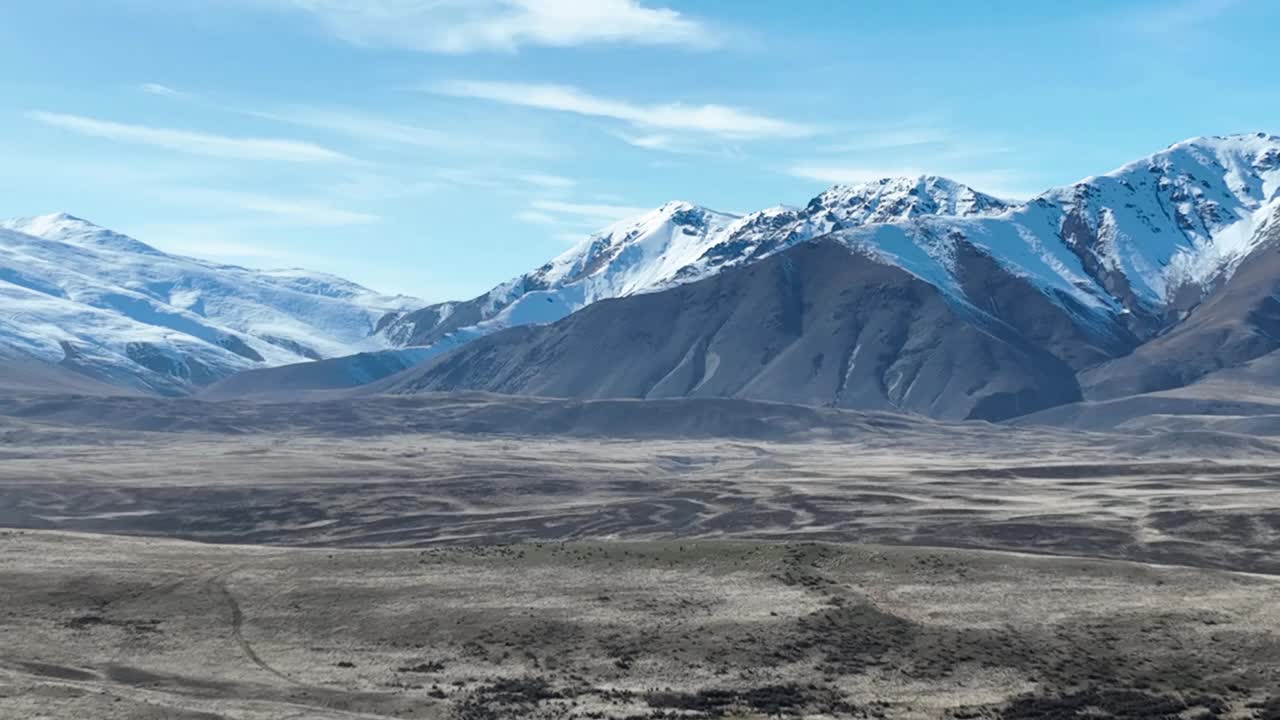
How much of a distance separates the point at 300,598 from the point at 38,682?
18.8m

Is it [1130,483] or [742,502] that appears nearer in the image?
[742,502]

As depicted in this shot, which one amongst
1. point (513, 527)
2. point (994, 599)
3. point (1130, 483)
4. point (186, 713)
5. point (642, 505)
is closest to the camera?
point (186, 713)

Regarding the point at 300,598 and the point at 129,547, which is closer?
the point at 300,598

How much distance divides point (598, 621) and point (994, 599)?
69.1ft

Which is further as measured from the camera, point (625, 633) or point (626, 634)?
point (625, 633)

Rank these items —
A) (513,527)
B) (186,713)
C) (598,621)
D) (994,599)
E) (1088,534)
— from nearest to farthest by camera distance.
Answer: (186,713) → (598,621) → (994,599) → (1088,534) → (513,527)

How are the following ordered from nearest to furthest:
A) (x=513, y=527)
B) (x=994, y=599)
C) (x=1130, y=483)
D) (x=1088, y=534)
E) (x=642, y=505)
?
(x=994, y=599) → (x=1088, y=534) → (x=513, y=527) → (x=642, y=505) → (x=1130, y=483)

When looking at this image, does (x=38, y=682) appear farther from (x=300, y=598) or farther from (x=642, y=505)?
(x=642, y=505)

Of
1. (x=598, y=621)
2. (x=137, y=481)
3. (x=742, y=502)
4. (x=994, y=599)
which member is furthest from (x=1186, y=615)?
(x=137, y=481)

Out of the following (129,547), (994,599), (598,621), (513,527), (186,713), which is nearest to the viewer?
(186,713)

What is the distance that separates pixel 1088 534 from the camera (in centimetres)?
12300

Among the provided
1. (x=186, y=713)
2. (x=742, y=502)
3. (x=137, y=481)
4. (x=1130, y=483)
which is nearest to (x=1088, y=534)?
(x=742, y=502)

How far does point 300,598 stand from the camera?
74.8 m

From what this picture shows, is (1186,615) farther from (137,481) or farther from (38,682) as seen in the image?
(137,481)
